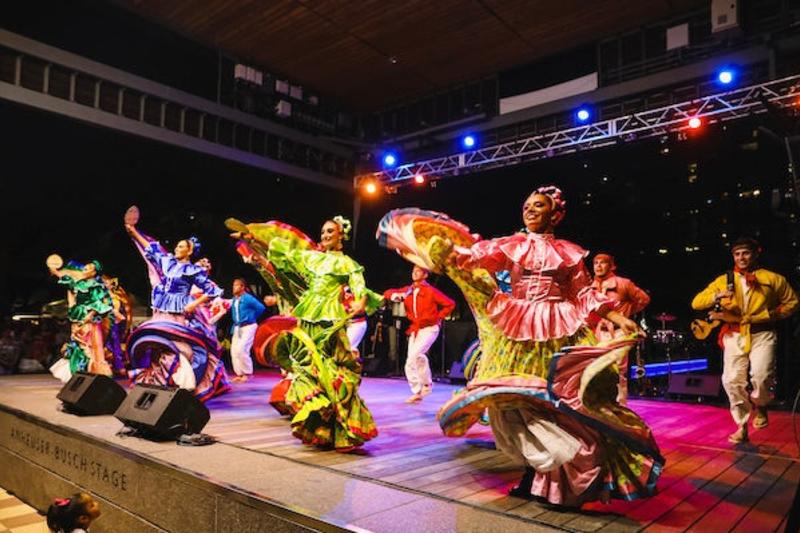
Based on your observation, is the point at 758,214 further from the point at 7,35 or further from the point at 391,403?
the point at 7,35

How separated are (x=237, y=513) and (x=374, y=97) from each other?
36.9 feet

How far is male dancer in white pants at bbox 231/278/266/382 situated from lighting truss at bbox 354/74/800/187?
4.21 m

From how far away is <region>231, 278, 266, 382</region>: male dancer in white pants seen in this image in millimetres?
9148

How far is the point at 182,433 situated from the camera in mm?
3924

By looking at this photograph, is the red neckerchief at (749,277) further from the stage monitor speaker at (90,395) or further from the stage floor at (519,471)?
the stage monitor speaker at (90,395)

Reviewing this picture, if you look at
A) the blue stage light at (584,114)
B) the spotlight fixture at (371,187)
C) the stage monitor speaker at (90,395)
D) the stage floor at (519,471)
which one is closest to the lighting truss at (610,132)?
the spotlight fixture at (371,187)

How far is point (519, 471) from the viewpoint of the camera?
3.46m

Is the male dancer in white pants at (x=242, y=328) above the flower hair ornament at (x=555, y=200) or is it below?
below

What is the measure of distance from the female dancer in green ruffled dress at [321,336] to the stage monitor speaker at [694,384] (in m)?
5.30

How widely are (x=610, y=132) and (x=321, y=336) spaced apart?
6.85 metres

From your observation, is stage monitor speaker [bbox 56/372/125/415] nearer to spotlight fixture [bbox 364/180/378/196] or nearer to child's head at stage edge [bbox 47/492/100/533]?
child's head at stage edge [bbox 47/492/100/533]

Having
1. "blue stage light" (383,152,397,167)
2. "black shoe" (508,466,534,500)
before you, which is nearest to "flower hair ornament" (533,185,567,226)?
"black shoe" (508,466,534,500)

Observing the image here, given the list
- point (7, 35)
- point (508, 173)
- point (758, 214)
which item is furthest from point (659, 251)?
point (7, 35)

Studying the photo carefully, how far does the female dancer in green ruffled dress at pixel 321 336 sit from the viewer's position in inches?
152
